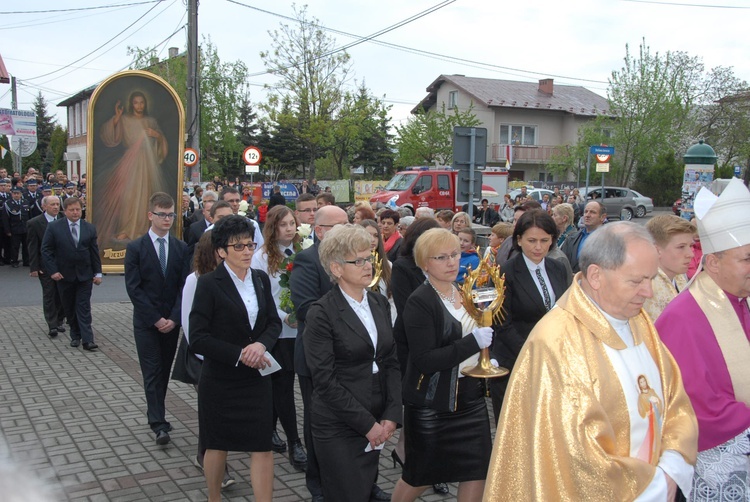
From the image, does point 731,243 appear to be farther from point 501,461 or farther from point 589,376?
point 501,461

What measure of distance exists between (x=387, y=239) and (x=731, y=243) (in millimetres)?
5164

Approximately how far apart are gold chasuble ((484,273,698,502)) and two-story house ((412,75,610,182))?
164 feet

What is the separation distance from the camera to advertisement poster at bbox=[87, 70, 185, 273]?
498 inches

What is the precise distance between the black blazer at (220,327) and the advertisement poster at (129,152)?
8.44m

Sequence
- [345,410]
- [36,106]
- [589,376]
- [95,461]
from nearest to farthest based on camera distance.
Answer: [589,376]
[345,410]
[95,461]
[36,106]

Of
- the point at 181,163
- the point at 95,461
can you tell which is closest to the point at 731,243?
the point at 95,461

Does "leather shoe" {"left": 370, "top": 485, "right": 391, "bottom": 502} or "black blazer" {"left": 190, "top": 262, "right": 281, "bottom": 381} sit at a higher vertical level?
"black blazer" {"left": 190, "top": 262, "right": 281, "bottom": 381}

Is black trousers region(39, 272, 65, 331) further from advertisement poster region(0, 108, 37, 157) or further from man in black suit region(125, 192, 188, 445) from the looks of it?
advertisement poster region(0, 108, 37, 157)

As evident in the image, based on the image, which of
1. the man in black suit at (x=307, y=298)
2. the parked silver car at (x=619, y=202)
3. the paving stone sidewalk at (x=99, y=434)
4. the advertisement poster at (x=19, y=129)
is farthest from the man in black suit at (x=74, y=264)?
the parked silver car at (x=619, y=202)

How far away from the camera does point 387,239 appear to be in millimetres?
8211

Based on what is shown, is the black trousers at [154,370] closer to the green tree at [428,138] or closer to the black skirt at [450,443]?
the black skirt at [450,443]

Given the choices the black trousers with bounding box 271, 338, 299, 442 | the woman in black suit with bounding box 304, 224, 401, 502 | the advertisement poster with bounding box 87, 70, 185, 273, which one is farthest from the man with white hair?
the advertisement poster with bounding box 87, 70, 185, 273

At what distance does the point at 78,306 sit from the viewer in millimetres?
9328

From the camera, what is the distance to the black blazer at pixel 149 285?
19.7 feet
